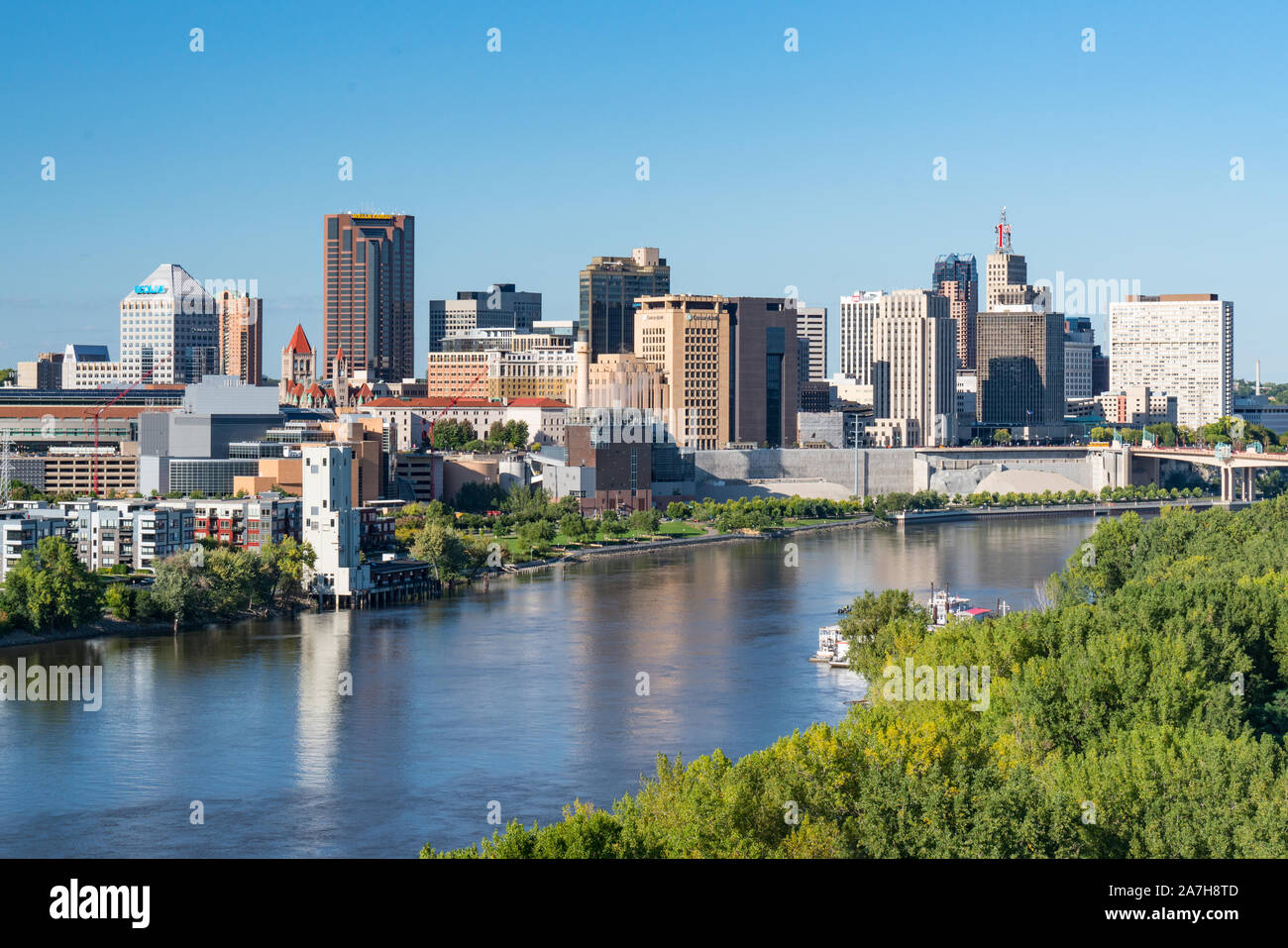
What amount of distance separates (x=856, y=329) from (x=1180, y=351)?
1612cm

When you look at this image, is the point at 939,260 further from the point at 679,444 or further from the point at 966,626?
the point at 966,626

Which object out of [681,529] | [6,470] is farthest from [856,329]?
[6,470]

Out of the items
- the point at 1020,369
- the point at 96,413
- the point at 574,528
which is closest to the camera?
the point at 574,528

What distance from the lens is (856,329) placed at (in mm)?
84438

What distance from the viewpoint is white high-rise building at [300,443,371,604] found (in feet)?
92.7

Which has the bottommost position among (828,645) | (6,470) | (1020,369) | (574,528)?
(828,645)

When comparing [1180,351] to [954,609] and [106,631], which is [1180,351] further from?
[106,631]

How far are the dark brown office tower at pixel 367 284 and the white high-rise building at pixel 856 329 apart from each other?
20954 mm

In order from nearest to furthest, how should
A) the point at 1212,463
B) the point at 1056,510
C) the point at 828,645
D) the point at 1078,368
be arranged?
the point at 828,645 → the point at 1056,510 → the point at 1212,463 → the point at 1078,368

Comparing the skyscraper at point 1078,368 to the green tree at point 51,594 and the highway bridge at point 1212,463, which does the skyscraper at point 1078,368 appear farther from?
the green tree at point 51,594

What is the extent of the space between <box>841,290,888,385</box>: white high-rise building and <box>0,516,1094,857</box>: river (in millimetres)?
54045

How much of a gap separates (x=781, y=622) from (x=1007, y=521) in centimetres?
2661

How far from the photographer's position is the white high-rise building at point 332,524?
28266 millimetres

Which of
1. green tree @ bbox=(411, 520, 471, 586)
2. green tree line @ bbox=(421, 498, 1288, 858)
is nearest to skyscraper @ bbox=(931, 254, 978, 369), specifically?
green tree @ bbox=(411, 520, 471, 586)
